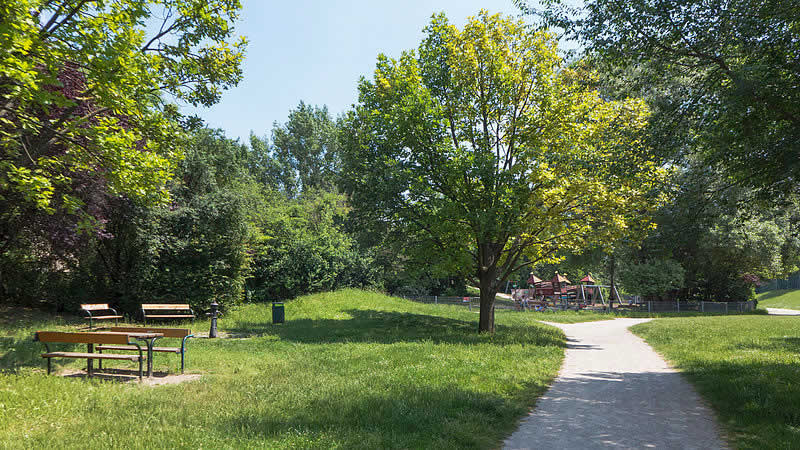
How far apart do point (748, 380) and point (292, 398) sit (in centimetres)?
778

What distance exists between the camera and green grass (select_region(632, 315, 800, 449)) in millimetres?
5504

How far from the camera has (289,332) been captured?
48.4ft

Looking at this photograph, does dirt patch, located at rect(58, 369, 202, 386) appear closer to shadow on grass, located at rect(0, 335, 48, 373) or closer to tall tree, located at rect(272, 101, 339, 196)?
shadow on grass, located at rect(0, 335, 48, 373)

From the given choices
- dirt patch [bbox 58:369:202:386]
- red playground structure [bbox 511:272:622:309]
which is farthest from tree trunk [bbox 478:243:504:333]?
red playground structure [bbox 511:272:622:309]

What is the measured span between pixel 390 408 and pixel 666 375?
663 cm

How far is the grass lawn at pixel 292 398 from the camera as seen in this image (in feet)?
16.0

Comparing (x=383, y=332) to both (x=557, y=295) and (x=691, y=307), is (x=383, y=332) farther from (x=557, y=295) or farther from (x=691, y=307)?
(x=691, y=307)

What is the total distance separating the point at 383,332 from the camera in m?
14.7

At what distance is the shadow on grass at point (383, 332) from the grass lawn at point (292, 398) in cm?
89

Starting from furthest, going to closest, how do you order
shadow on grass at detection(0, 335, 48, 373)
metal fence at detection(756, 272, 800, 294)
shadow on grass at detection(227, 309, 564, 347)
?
metal fence at detection(756, 272, 800, 294)
shadow on grass at detection(227, 309, 564, 347)
shadow on grass at detection(0, 335, 48, 373)

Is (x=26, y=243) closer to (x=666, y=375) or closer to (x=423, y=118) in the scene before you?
(x=423, y=118)

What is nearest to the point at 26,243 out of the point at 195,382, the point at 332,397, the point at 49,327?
the point at 49,327

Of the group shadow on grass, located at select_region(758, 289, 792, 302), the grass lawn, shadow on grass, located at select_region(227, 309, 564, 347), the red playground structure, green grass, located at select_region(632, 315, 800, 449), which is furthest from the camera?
shadow on grass, located at select_region(758, 289, 792, 302)

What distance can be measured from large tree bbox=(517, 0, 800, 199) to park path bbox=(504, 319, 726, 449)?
4136mm
